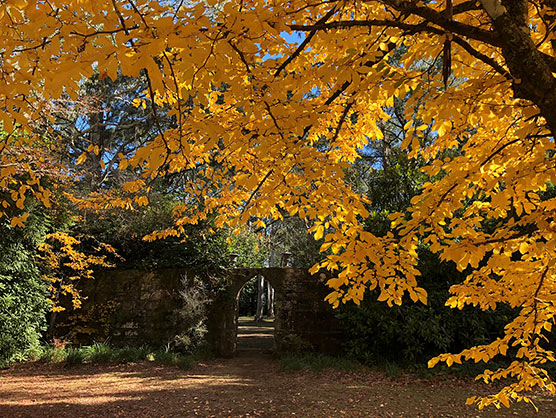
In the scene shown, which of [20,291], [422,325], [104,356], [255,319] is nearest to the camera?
[422,325]

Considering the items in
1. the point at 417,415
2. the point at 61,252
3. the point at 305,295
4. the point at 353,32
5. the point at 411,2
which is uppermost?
the point at 353,32

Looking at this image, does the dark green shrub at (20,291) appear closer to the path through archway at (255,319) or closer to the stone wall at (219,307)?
the stone wall at (219,307)

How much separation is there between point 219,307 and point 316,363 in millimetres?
2657

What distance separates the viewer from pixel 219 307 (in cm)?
869

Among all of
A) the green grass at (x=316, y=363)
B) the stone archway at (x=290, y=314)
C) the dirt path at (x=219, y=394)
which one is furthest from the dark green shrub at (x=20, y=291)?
the green grass at (x=316, y=363)

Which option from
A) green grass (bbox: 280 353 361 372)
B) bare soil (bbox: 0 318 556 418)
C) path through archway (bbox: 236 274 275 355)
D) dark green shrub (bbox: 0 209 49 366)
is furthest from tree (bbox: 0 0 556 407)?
path through archway (bbox: 236 274 275 355)

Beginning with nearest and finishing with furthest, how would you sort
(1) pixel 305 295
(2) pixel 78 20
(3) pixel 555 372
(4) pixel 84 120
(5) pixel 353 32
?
(2) pixel 78 20 < (5) pixel 353 32 < (3) pixel 555 372 < (1) pixel 305 295 < (4) pixel 84 120

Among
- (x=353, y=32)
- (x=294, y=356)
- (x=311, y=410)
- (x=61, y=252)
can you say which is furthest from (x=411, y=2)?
(x=61, y=252)

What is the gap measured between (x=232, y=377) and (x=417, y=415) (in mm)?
3297

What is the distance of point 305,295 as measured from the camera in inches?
332

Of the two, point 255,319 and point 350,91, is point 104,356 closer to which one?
point 350,91

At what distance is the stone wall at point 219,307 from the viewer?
8.18m

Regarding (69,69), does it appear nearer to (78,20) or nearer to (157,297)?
(78,20)

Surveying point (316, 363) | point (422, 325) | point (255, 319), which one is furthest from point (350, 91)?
point (255, 319)
